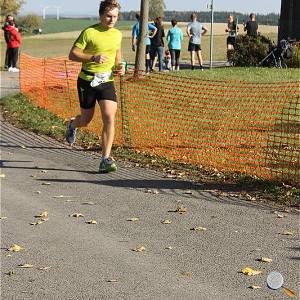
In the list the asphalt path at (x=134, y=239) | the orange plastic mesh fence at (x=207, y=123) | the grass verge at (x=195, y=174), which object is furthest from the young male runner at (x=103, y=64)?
the orange plastic mesh fence at (x=207, y=123)

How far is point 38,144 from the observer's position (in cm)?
1101

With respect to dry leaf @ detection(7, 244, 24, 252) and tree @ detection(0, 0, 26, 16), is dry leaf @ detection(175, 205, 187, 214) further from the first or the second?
tree @ detection(0, 0, 26, 16)

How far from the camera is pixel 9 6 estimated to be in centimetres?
9256

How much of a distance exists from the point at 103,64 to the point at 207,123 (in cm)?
399

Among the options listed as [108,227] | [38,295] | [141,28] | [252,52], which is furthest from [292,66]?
[38,295]

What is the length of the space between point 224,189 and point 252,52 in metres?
18.3

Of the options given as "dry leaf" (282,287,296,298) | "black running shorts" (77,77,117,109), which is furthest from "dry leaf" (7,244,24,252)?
"black running shorts" (77,77,117,109)

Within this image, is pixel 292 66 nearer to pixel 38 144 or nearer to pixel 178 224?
pixel 38 144

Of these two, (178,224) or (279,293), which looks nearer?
(279,293)

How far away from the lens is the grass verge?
7.32 metres

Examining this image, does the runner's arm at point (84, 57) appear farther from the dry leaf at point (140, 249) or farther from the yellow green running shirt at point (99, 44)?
the dry leaf at point (140, 249)

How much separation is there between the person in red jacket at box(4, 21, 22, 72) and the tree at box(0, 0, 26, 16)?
198 ft

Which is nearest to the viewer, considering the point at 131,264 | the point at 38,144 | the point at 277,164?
the point at 131,264

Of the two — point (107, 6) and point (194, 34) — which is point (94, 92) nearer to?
point (107, 6)
